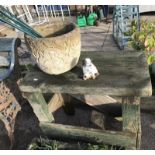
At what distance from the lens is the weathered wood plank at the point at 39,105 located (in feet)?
7.02

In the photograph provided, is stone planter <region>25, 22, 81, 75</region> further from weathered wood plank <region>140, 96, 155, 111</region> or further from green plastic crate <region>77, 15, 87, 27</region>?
green plastic crate <region>77, 15, 87, 27</region>

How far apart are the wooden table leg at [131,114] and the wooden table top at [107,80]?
0.10 meters

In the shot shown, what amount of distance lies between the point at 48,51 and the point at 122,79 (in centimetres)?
61

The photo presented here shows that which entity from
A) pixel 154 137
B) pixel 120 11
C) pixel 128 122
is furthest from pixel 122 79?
pixel 120 11

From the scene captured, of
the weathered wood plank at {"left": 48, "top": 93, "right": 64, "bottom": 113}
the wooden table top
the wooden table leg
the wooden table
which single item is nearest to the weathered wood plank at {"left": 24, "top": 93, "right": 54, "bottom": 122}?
the wooden table

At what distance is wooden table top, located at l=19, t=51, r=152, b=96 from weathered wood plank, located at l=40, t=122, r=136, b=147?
1.69ft

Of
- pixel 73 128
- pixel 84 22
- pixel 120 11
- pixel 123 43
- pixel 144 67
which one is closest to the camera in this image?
pixel 144 67

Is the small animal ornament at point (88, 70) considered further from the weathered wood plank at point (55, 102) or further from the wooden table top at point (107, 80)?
the weathered wood plank at point (55, 102)

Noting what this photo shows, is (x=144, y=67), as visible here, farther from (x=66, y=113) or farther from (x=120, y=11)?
(x=120, y=11)

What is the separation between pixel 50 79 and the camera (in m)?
2.03

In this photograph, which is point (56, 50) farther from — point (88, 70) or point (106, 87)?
point (106, 87)

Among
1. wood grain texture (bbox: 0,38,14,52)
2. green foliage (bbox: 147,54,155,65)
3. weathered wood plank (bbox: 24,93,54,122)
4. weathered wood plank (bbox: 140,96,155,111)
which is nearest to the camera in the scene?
weathered wood plank (bbox: 24,93,54,122)

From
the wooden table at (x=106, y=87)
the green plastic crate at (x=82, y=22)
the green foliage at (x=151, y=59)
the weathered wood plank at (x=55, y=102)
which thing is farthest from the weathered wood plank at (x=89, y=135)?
the green plastic crate at (x=82, y=22)

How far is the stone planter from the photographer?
1.87 m
